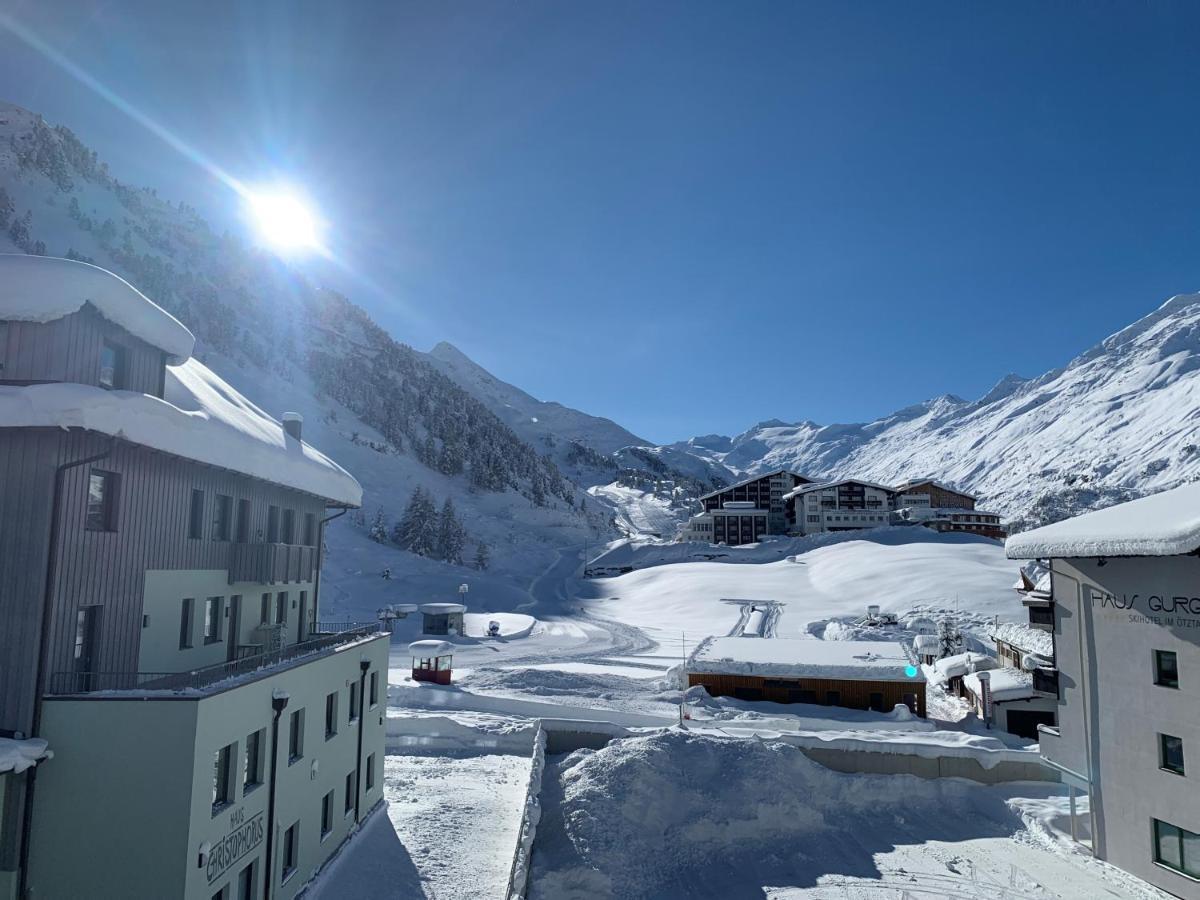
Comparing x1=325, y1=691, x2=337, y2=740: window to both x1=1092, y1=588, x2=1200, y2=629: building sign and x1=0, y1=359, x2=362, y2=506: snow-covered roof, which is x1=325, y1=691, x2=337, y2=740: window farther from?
x1=1092, y1=588, x2=1200, y2=629: building sign

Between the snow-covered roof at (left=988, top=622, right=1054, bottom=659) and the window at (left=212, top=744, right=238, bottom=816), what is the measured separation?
99.7 feet

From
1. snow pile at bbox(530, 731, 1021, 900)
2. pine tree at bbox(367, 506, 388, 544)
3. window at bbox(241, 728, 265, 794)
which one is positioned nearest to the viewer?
window at bbox(241, 728, 265, 794)

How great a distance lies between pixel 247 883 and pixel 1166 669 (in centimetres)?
1965

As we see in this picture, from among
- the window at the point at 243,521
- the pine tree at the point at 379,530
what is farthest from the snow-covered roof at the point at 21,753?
the pine tree at the point at 379,530

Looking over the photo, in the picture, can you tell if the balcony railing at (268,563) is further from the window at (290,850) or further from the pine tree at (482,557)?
the pine tree at (482,557)

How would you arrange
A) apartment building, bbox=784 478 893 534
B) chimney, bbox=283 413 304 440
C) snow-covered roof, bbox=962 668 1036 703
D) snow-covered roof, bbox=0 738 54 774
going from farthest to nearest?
apartment building, bbox=784 478 893 534 < snow-covered roof, bbox=962 668 1036 703 < chimney, bbox=283 413 304 440 < snow-covered roof, bbox=0 738 54 774

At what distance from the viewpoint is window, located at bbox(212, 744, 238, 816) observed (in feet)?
37.3

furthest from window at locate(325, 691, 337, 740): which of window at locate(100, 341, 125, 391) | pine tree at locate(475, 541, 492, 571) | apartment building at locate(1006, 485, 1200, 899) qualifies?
pine tree at locate(475, 541, 492, 571)

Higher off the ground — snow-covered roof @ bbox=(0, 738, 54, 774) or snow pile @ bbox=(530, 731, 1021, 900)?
snow-covered roof @ bbox=(0, 738, 54, 774)

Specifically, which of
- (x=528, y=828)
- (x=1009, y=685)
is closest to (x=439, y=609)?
(x=1009, y=685)

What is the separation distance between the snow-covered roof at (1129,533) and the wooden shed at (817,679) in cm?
1225

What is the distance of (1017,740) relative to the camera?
94.9 feet

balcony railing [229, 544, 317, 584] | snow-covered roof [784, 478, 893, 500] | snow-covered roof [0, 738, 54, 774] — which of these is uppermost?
snow-covered roof [784, 478, 893, 500]

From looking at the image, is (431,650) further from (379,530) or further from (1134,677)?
(379,530)
